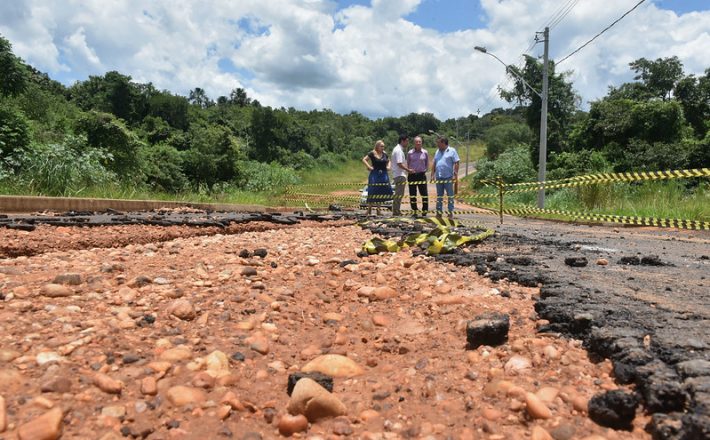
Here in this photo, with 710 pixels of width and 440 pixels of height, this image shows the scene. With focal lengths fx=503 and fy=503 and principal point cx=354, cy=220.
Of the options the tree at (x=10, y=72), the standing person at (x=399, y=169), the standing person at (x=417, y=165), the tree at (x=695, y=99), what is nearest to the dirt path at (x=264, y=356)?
the standing person at (x=417, y=165)

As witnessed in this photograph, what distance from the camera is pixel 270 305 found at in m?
2.89

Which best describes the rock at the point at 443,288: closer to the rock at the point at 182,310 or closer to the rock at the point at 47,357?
the rock at the point at 182,310

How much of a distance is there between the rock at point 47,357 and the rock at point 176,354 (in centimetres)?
39

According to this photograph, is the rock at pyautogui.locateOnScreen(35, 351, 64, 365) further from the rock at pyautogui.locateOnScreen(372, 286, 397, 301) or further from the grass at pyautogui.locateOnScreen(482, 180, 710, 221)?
the grass at pyautogui.locateOnScreen(482, 180, 710, 221)

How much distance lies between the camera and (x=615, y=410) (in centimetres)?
161

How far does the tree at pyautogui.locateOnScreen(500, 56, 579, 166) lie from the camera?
3167cm

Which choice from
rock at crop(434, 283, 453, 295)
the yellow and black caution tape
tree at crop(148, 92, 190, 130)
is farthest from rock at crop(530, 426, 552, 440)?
tree at crop(148, 92, 190, 130)

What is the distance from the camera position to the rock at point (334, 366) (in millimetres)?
2113

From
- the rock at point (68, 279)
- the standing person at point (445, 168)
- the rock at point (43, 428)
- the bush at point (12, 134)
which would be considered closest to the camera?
the rock at point (43, 428)

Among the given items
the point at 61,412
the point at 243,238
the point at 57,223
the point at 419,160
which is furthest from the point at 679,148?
the point at 61,412

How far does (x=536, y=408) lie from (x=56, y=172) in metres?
10.4

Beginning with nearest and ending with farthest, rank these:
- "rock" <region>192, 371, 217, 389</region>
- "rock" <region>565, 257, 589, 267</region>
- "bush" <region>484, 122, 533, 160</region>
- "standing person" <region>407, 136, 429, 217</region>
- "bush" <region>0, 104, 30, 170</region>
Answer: "rock" <region>192, 371, 217, 389</region>, "rock" <region>565, 257, 589, 267</region>, "standing person" <region>407, 136, 429, 217</region>, "bush" <region>0, 104, 30, 170</region>, "bush" <region>484, 122, 533, 160</region>

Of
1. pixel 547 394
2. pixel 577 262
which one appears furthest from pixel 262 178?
pixel 547 394

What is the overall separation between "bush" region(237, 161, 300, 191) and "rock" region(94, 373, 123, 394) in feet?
70.3
